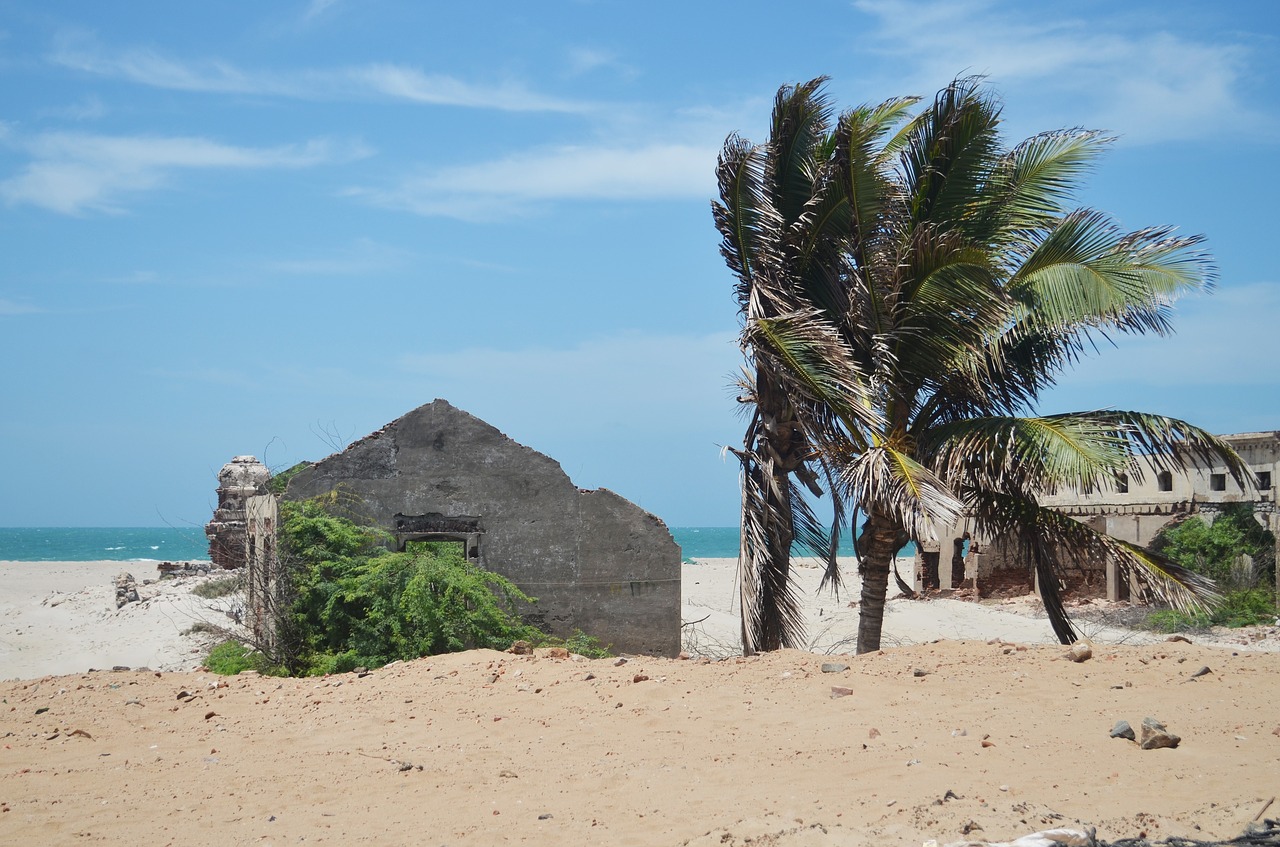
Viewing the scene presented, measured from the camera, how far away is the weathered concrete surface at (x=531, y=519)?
41.3 ft

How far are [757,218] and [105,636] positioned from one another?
555 inches

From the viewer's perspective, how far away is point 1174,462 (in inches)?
394

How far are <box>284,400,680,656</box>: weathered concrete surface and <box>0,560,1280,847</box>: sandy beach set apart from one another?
290 cm

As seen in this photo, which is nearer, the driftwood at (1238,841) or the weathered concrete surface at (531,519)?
the driftwood at (1238,841)

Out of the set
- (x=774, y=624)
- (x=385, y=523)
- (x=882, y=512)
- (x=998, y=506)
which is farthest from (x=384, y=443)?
(x=998, y=506)

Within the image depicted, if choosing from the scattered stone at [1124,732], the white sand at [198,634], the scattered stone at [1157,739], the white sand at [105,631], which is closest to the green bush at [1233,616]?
the white sand at [198,634]

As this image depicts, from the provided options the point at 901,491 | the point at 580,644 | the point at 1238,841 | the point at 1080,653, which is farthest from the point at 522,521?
the point at 1238,841

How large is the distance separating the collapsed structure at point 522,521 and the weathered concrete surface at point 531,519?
0.04 ft

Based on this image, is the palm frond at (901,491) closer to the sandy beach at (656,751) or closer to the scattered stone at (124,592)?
the sandy beach at (656,751)

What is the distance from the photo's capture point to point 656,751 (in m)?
7.00

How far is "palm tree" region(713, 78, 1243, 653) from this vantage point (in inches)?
379

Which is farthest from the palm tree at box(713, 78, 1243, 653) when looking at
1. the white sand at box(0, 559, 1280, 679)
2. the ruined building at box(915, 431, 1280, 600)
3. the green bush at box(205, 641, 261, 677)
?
the ruined building at box(915, 431, 1280, 600)

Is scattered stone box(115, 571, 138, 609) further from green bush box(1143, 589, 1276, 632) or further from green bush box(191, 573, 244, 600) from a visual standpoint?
green bush box(1143, 589, 1276, 632)

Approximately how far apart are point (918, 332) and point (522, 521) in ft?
17.2
